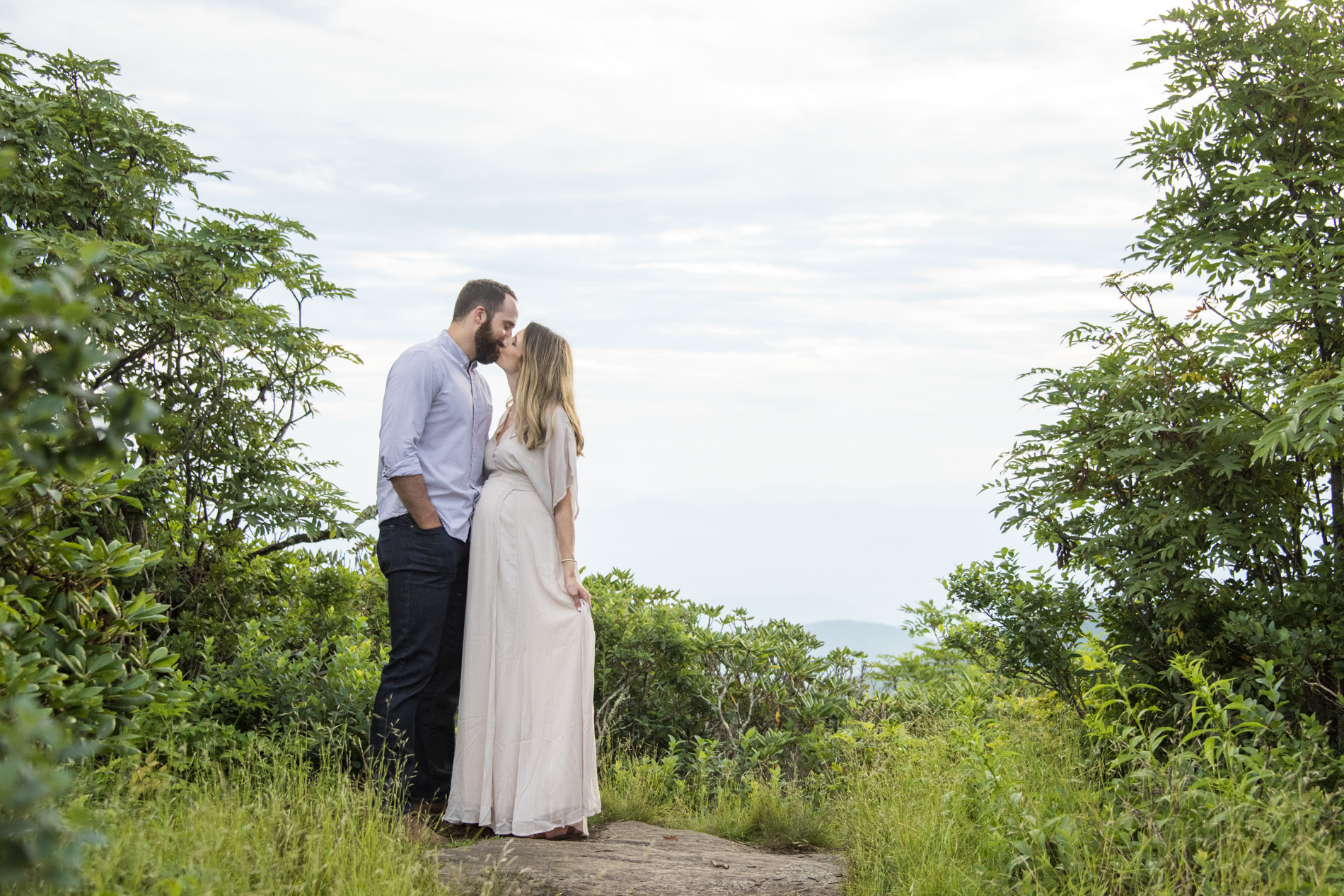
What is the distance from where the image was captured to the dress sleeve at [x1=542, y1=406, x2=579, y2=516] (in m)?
4.67

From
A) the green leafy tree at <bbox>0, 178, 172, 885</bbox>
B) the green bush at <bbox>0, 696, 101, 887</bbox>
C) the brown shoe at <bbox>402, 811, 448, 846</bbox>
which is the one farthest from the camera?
the brown shoe at <bbox>402, 811, 448, 846</bbox>

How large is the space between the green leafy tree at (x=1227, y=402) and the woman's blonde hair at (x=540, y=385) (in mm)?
2479

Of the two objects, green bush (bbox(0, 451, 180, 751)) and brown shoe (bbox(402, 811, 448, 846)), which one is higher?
green bush (bbox(0, 451, 180, 751))

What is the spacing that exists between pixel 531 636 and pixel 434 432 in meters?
1.09

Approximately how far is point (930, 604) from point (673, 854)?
14.5 feet

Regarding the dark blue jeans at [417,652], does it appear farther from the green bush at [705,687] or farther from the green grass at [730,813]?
the green bush at [705,687]

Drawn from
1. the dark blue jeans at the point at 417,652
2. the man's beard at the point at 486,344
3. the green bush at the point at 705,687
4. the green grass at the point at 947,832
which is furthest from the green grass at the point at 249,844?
the green bush at the point at 705,687

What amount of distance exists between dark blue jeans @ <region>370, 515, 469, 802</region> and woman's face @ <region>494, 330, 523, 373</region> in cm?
94

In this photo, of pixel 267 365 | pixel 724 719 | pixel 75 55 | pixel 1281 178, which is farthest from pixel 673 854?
pixel 75 55

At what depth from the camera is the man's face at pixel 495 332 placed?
4.77m

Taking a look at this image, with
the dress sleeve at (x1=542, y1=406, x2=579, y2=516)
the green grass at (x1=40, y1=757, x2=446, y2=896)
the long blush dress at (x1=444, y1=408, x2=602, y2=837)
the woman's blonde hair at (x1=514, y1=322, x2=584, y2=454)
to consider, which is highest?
the woman's blonde hair at (x1=514, y1=322, x2=584, y2=454)

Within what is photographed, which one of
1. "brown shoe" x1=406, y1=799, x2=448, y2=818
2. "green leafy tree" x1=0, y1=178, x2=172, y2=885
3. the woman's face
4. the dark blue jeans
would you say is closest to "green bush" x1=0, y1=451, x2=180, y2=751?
"green leafy tree" x1=0, y1=178, x2=172, y2=885

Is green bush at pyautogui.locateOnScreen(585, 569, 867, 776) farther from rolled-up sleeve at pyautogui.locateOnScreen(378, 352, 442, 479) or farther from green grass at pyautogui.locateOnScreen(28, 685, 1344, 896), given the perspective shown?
rolled-up sleeve at pyautogui.locateOnScreen(378, 352, 442, 479)

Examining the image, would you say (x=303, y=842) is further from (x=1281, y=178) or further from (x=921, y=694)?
(x=1281, y=178)
